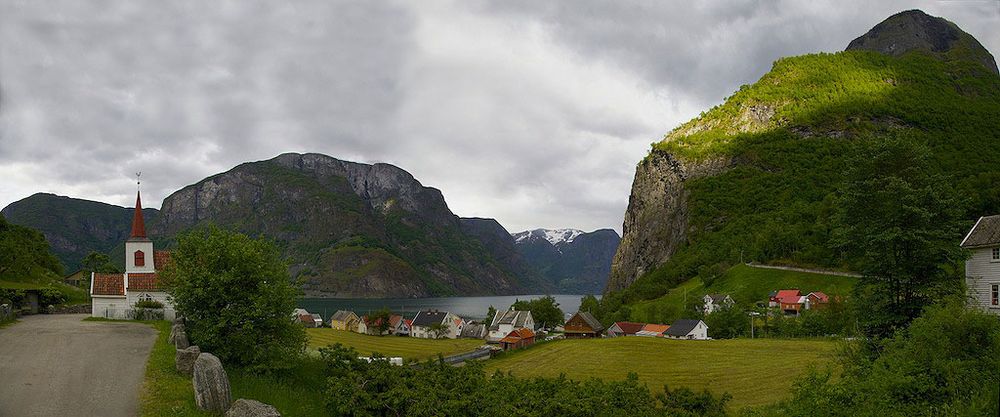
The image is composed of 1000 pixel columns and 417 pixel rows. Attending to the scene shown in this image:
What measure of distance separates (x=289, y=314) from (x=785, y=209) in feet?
449

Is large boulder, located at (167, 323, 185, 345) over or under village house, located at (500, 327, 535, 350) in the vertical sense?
over

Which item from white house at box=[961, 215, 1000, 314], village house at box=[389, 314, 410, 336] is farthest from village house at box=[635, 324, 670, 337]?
white house at box=[961, 215, 1000, 314]

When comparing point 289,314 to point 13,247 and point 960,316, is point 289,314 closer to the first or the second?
point 960,316

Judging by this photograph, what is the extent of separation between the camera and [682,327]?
268ft

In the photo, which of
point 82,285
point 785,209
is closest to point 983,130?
point 785,209

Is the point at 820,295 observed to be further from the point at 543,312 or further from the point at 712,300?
the point at 543,312

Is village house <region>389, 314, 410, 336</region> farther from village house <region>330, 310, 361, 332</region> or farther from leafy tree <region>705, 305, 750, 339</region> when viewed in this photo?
leafy tree <region>705, 305, 750, 339</region>

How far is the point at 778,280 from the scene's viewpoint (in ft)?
333

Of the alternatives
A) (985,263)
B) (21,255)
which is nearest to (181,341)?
(985,263)

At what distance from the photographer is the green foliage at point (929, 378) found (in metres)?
18.2

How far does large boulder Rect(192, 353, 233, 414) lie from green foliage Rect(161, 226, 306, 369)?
510 cm

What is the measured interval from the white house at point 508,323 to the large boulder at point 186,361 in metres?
84.5

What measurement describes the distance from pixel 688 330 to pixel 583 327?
2444 centimetres

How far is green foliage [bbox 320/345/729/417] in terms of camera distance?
60.9 ft
